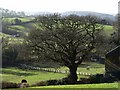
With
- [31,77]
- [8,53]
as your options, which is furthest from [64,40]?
[8,53]

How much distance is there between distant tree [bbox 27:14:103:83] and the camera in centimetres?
4428

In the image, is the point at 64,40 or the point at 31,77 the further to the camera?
the point at 31,77

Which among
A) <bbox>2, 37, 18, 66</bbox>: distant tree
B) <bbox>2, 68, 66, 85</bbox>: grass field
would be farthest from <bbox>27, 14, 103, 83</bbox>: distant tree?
<bbox>2, 37, 18, 66</bbox>: distant tree

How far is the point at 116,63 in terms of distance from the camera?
9688 mm

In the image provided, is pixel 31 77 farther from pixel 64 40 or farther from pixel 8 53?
pixel 64 40

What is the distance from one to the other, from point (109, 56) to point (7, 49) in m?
86.4

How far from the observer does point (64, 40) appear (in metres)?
44.4

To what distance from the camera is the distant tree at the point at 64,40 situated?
44.3m

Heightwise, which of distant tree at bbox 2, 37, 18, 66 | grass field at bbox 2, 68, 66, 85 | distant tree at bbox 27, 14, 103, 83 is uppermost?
distant tree at bbox 27, 14, 103, 83

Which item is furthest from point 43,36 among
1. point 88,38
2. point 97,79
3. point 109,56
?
point 109,56

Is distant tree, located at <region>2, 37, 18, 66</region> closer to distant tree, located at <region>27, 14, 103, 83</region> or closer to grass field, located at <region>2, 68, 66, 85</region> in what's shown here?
grass field, located at <region>2, 68, 66, 85</region>

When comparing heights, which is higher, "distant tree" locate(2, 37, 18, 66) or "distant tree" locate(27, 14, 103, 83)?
"distant tree" locate(27, 14, 103, 83)

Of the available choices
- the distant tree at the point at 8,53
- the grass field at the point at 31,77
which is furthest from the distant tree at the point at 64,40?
the distant tree at the point at 8,53

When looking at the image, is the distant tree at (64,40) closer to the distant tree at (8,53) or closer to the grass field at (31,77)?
the grass field at (31,77)
